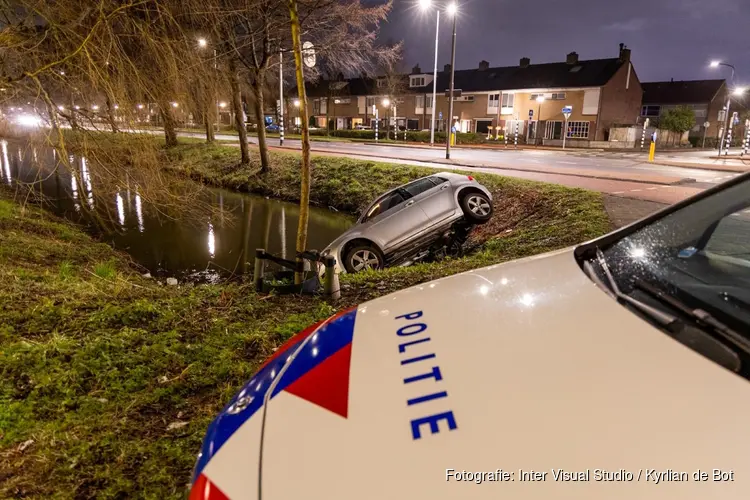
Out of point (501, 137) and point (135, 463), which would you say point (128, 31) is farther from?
point (501, 137)

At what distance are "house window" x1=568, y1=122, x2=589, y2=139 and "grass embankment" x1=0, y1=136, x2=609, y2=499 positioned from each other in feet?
131

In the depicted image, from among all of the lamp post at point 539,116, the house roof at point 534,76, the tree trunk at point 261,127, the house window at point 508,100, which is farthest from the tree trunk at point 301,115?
the house window at point 508,100

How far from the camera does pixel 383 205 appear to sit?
916cm

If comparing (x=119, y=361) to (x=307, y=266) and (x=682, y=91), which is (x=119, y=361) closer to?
(x=307, y=266)

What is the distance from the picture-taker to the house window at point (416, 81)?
185ft

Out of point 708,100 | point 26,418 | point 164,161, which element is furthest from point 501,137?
point 26,418

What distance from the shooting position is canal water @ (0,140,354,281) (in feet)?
24.6

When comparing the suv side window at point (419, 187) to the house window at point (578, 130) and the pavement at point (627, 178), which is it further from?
the house window at point (578, 130)

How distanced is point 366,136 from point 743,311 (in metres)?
44.8

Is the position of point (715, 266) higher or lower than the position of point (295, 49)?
lower

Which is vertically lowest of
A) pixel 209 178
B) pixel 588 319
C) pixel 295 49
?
pixel 209 178

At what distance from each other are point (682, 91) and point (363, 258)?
66949 mm

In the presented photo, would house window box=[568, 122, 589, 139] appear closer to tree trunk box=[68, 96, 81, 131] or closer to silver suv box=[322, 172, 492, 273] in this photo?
silver suv box=[322, 172, 492, 273]

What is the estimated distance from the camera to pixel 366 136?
45156mm
